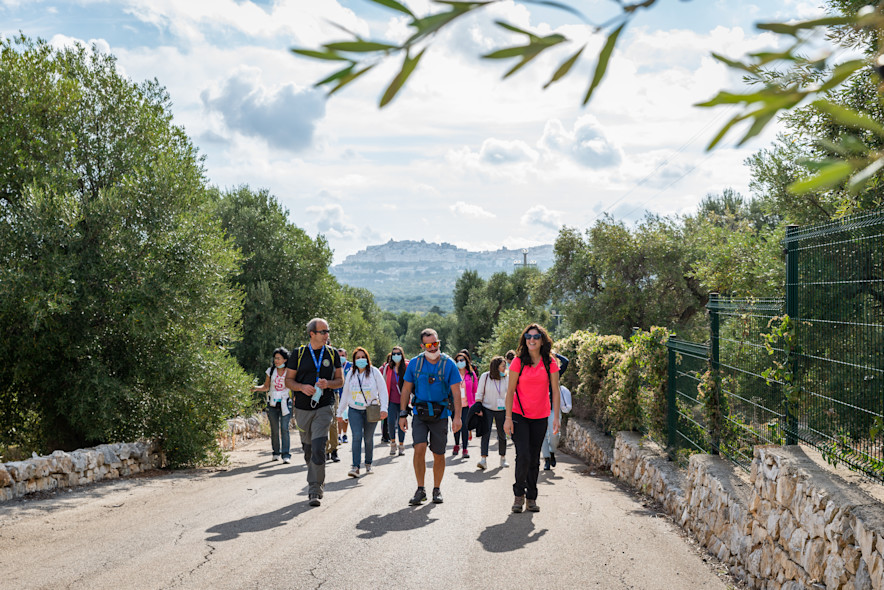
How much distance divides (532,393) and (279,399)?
260 inches

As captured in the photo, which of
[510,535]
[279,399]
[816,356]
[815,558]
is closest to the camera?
[815,558]

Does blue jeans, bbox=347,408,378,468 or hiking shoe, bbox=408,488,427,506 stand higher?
blue jeans, bbox=347,408,378,468

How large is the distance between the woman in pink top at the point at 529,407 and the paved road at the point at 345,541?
40 cm

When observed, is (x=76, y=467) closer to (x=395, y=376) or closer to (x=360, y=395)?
(x=360, y=395)

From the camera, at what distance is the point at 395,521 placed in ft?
22.7

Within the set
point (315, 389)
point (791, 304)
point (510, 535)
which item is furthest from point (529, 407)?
point (791, 304)

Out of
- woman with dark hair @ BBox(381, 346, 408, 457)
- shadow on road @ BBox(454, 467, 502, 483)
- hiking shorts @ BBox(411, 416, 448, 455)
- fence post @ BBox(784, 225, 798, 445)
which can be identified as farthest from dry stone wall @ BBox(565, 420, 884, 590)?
woman with dark hair @ BBox(381, 346, 408, 457)

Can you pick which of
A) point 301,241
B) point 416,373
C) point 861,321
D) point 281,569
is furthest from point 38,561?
point 301,241

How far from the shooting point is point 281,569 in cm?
522

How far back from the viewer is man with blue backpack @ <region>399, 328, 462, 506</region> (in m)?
7.82

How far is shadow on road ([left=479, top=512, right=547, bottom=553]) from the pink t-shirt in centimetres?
108

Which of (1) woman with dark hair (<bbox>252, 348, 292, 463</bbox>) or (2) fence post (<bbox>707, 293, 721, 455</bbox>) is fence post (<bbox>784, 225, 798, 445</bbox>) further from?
(1) woman with dark hair (<bbox>252, 348, 292, 463</bbox>)

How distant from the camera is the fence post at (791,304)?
17.0 feet

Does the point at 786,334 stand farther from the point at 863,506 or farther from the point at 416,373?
the point at 416,373
